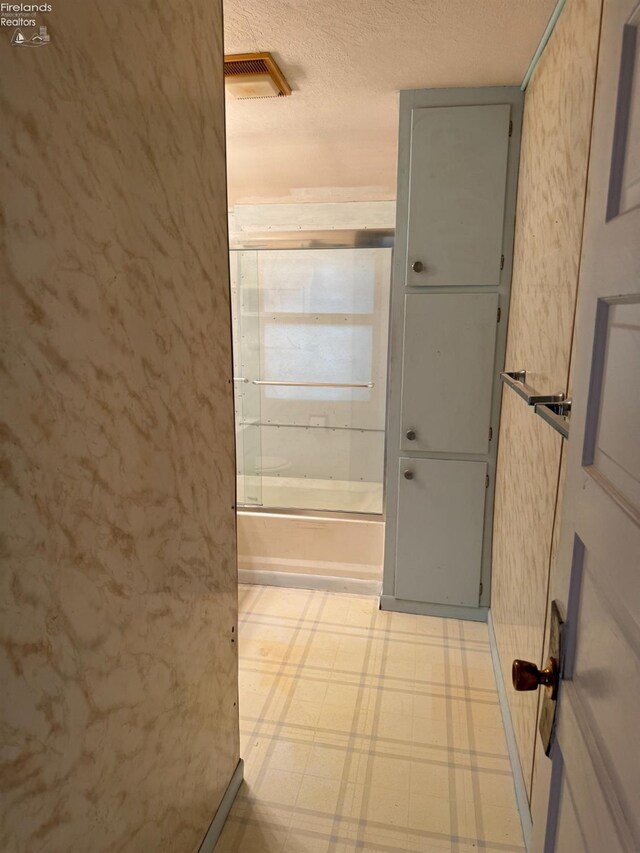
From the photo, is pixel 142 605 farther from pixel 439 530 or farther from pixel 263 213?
pixel 263 213

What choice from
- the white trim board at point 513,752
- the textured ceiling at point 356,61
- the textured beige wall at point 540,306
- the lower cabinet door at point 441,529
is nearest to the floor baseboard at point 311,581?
the lower cabinet door at point 441,529

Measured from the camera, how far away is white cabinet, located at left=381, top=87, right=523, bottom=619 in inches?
84.2

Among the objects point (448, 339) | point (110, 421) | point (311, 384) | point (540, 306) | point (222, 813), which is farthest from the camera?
point (311, 384)

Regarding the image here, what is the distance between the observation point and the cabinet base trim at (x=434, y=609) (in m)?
2.49

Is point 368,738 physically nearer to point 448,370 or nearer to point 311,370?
point 448,370

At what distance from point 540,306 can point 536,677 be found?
3.91 ft

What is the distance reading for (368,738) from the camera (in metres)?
1.80

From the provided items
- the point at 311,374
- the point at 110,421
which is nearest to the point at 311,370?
the point at 311,374

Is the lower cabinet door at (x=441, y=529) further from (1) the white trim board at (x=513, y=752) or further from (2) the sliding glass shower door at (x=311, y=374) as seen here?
(2) the sliding glass shower door at (x=311, y=374)

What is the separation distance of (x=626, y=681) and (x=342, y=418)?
3000 millimetres

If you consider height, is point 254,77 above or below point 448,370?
above

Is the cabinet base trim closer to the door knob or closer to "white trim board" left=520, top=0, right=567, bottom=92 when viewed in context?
the door knob

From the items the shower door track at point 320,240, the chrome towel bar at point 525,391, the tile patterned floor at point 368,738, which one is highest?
the shower door track at point 320,240
